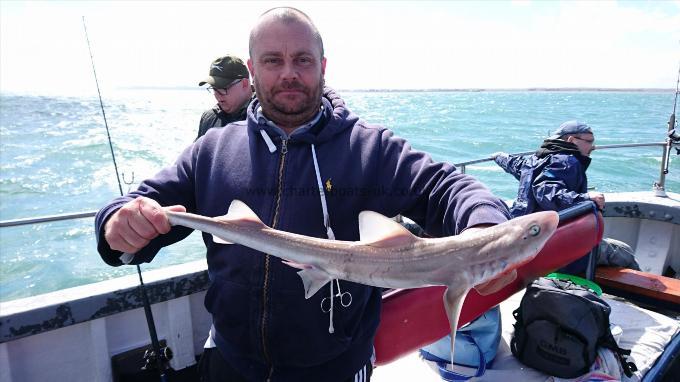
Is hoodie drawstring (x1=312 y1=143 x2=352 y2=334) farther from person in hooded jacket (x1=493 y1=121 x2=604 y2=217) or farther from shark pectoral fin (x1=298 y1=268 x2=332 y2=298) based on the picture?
person in hooded jacket (x1=493 y1=121 x2=604 y2=217)

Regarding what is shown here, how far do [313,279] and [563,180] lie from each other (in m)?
3.95

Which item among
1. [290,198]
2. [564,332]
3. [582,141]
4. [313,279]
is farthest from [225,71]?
[582,141]

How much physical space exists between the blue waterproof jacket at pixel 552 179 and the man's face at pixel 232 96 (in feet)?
11.1

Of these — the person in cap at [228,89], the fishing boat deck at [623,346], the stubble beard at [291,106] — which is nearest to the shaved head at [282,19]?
the stubble beard at [291,106]

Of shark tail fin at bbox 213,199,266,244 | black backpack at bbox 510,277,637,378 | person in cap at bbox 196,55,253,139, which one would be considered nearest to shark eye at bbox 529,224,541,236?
shark tail fin at bbox 213,199,266,244

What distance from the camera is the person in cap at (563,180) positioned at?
4.58 meters

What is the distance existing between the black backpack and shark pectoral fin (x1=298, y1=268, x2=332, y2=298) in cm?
243

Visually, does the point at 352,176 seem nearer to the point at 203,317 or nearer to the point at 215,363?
the point at 215,363

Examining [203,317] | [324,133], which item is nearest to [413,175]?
[324,133]

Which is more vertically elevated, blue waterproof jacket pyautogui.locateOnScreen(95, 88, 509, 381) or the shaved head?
the shaved head

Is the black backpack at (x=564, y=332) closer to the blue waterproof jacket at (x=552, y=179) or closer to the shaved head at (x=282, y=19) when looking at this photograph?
the blue waterproof jacket at (x=552, y=179)

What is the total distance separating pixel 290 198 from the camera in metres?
2.02

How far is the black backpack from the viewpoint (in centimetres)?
324

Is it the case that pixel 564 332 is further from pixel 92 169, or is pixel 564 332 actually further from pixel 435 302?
pixel 92 169
